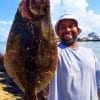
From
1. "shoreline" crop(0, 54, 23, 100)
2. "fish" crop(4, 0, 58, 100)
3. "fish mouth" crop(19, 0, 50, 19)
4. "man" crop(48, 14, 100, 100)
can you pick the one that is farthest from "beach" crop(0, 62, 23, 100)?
"fish mouth" crop(19, 0, 50, 19)

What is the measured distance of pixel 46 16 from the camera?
13.4ft

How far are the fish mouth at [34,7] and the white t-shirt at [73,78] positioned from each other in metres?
0.92

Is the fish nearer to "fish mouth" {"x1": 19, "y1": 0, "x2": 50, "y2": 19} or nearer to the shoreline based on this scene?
"fish mouth" {"x1": 19, "y1": 0, "x2": 50, "y2": 19}

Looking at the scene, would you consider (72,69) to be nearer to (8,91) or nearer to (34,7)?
(34,7)

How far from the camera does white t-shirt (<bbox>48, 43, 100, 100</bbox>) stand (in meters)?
4.71

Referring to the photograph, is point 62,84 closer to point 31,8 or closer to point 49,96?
point 49,96

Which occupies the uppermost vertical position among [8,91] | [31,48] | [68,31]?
[68,31]

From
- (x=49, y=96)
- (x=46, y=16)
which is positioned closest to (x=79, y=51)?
(x=49, y=96)

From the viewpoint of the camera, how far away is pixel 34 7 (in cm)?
406

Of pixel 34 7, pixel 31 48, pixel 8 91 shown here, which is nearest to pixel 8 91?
pixel 8 91

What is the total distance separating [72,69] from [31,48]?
842mm

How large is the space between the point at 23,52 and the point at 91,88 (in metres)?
1.28

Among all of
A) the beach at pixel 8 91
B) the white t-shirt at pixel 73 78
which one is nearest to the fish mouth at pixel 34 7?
the white t-shirt at pixel 73 78

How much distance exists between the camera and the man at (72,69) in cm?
471
